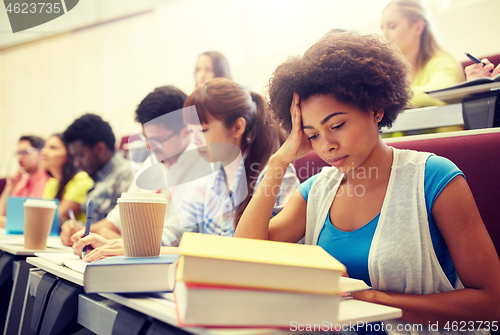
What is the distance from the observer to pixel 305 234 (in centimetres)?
101

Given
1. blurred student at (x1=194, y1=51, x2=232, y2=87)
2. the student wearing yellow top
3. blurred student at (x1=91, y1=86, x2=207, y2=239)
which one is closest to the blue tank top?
blurred student at (x1=91, y1=86, x2=207, y2=239)

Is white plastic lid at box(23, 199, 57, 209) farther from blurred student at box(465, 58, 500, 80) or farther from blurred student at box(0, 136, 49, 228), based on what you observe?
blurred student at box(0, 136, 49, 228)

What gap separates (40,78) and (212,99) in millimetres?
3495

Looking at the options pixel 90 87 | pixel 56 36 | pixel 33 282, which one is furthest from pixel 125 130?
pixel 33 282

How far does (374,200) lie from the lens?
0.86 meters

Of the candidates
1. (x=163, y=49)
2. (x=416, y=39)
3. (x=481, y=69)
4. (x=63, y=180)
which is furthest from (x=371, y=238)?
(x=163, y=49)

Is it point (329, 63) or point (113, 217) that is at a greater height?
point (329, 63)

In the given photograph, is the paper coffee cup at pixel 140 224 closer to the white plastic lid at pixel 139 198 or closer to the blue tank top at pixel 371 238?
the white plastic lid at pixel 139 198

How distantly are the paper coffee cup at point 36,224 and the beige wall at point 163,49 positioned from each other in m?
1.00

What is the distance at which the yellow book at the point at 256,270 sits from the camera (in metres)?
0.41

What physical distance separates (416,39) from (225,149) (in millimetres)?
1045

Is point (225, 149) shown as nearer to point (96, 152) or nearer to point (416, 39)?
point (416, 39)

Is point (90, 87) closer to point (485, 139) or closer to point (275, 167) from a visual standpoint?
point (275, 167)

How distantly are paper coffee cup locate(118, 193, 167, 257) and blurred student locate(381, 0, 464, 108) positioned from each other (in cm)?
130
